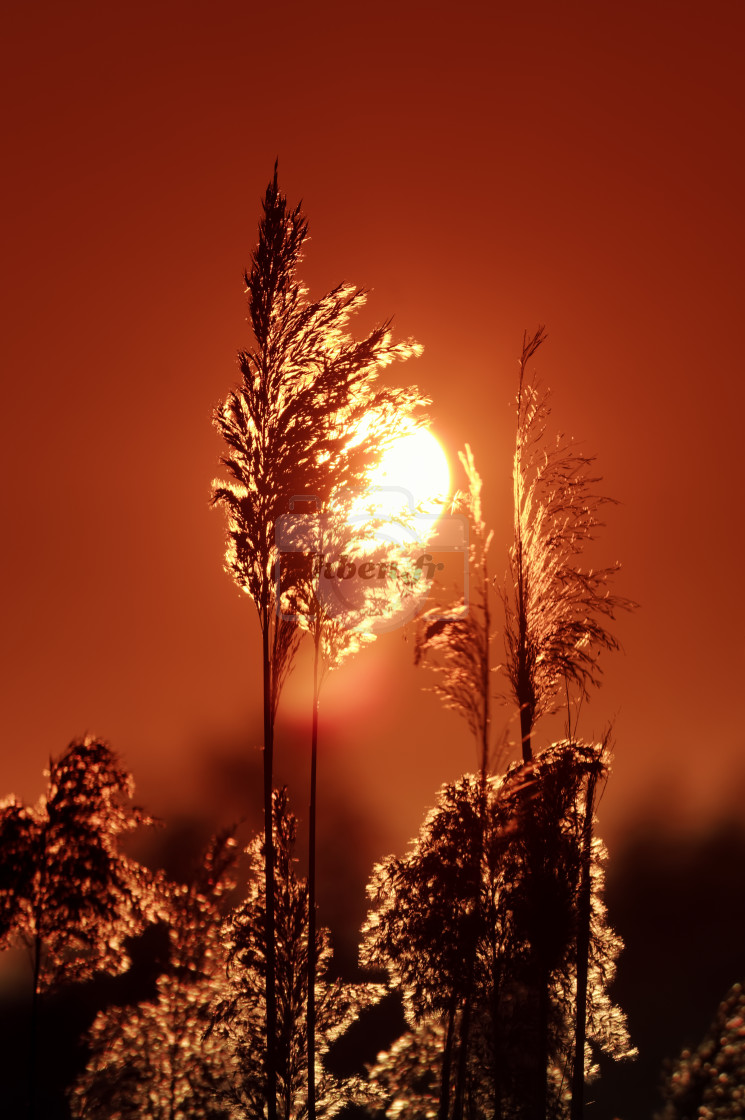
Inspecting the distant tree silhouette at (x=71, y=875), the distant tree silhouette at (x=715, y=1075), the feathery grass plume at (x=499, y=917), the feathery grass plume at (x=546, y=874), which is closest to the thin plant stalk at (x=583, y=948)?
the feathery grass plume at (x=546, y=874)

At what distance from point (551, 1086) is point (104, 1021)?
360 inches

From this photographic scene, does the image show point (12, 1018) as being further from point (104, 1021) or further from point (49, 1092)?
point (104, 1021)

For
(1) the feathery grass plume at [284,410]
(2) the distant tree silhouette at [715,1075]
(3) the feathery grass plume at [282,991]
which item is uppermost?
(1) the feathery grass plume at [284,410]

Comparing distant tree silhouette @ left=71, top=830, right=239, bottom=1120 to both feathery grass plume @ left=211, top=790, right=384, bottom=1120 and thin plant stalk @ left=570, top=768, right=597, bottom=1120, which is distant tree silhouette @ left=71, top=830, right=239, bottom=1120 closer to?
feathery grass plume @ left=211, top=790, right=384, bottom=1120

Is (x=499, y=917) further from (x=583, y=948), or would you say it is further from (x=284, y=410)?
(x=284, y=410)

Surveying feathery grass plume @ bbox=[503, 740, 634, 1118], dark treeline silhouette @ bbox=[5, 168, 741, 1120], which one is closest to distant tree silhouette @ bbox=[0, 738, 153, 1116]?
dark treeline silhouette @ bbox=[5, 168, 741, 1120]

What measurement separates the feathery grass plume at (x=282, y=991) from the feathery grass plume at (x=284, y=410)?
8.34 feet

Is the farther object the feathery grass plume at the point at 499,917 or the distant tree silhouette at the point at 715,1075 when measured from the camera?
the feathery grass plume at the point at 499,917

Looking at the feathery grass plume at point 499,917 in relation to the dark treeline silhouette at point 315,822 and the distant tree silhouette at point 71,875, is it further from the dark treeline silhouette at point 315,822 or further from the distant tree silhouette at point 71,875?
the distant tree silhouette at point 71,875

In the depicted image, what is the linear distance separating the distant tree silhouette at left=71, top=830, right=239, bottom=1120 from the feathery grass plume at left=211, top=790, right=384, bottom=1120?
0.58 m

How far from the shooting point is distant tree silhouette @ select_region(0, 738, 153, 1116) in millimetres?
13930

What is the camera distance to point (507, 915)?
12.9 meters

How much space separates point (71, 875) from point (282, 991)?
4.25 meters

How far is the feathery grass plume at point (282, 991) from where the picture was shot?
15.7 meters
